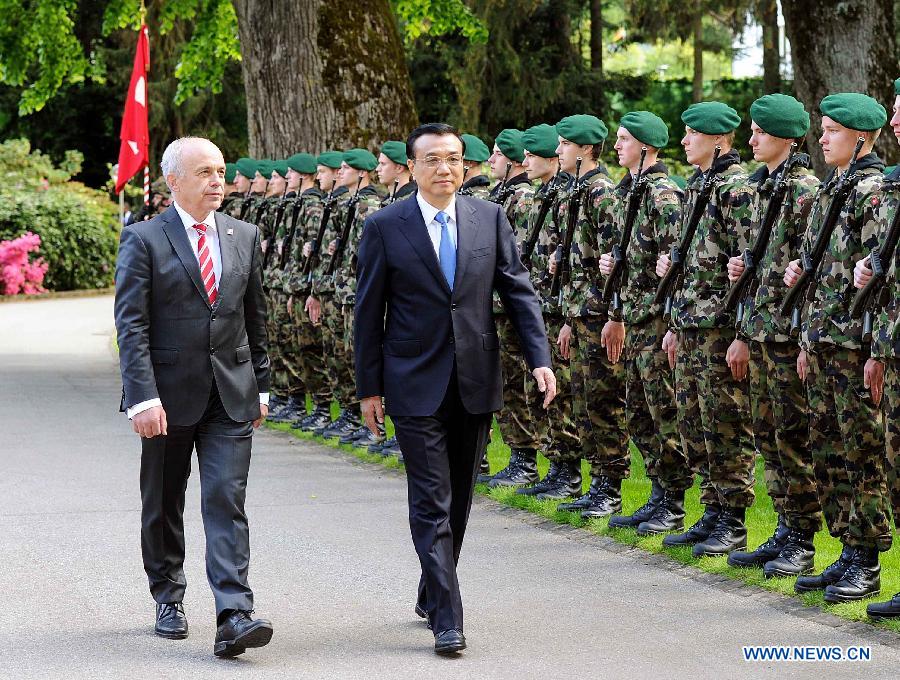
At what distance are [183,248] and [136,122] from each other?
1300 cm

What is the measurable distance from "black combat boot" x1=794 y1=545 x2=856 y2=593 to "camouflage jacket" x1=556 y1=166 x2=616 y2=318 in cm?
245

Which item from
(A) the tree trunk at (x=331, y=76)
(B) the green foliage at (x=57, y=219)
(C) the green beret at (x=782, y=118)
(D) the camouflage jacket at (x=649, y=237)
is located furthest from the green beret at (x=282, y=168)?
(B) the green foliage at (x=57, y=219)

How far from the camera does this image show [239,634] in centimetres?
582

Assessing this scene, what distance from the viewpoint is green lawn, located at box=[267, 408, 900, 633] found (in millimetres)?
6762

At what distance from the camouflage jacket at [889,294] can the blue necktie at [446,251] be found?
1761 mm

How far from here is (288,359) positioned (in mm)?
13852

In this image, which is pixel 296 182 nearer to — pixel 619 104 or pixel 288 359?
pixel 288 359

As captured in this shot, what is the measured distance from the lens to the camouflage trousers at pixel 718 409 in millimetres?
7617

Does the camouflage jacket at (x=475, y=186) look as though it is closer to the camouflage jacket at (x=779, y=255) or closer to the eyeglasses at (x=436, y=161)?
the camouflage jacket at (x=779, y=255)

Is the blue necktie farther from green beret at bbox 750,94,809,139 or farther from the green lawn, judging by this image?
the green lawn

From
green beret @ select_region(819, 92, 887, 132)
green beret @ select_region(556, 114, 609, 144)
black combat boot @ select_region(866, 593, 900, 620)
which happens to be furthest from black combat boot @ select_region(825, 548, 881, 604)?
green beret @ select_region(556, 114, 609, 144)

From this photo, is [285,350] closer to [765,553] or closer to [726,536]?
[726,536]

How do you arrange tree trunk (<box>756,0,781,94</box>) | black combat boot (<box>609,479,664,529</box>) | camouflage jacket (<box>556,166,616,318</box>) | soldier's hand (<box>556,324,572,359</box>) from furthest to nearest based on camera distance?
tree trunk (<box>756,0,781,94</box>) → soldier's hand (<box>556,324,572,359</box>) → camouflage jacket (<box>556,166,616,318</box>) → black combat boot (<box>609,479,664,529</box>)

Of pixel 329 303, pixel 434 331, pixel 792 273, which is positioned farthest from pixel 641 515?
pixel 329 303
